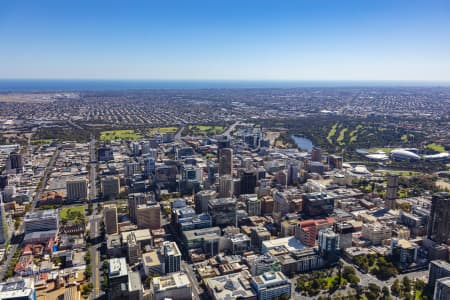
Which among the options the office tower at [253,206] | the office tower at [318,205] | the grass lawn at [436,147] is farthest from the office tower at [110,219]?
Result: the grass lawn at [436,147]

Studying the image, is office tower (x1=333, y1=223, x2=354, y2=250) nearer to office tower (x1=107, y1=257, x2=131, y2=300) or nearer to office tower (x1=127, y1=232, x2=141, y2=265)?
office tower (x1=127, y1=232, x2=141, y2=265)

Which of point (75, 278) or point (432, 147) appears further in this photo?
point (432, 147)

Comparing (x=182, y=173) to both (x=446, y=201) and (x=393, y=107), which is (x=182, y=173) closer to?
(x=446, y=201)

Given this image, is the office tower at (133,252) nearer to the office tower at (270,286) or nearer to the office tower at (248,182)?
the office tower at (270,286)

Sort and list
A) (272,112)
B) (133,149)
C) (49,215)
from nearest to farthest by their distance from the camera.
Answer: (49,215) → (133,149) → (272,112)

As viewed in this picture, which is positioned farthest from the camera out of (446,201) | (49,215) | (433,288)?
(49,215)

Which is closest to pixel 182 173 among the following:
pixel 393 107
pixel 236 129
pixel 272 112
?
pixel 236 129
